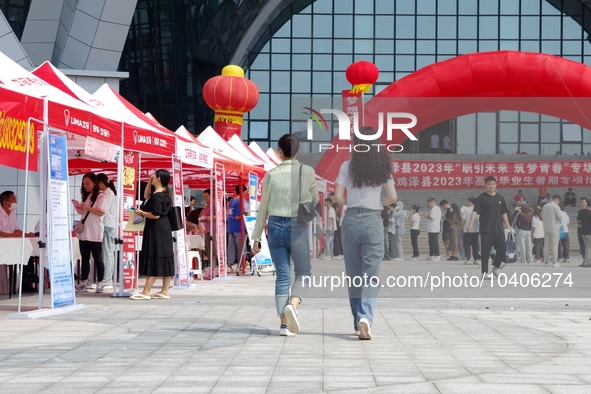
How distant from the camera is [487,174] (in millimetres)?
12352

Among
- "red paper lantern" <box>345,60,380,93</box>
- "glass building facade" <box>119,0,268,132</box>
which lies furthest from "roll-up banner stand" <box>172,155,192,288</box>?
"glass building facade" <box>119,0,268,132</box>

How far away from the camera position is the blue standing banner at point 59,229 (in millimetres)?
8945

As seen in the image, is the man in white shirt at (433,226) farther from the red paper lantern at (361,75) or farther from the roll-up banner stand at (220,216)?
the red paper lantern at (361,75)

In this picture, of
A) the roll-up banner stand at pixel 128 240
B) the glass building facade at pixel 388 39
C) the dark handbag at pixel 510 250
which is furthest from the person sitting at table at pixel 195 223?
the glass building facade at pixel 388 39

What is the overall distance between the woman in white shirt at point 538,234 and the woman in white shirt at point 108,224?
33.7 feet

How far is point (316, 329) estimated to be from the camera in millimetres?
7773

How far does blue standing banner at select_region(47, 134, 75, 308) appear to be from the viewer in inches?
352

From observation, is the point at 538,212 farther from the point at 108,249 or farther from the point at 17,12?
the point at 17,12

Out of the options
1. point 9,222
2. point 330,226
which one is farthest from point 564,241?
point 9,222

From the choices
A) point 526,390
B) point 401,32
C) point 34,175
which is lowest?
point 526,390

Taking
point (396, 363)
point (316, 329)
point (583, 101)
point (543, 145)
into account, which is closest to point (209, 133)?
point (583, 101)

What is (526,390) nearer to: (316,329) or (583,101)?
(316,329)

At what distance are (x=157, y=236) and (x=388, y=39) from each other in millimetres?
35109

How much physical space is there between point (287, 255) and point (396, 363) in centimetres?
188
